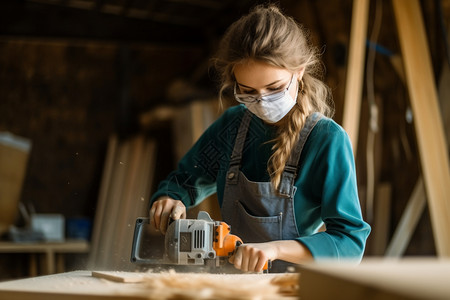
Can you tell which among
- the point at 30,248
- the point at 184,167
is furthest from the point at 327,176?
the point at 30,248

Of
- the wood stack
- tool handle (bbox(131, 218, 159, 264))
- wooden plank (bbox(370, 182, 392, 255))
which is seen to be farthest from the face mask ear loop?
the wood stack

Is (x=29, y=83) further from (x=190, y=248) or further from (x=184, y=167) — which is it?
(x=190, y=248)

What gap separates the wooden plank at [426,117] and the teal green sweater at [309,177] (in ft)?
4.08

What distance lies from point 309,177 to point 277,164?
0.12m

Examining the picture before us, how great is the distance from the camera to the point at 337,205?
1.88m

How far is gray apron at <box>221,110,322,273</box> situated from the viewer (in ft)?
6.75

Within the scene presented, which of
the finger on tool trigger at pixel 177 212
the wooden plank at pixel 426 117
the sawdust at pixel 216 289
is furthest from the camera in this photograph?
the wooden plank at pixel 426 117

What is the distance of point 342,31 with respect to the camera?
4.81 meters

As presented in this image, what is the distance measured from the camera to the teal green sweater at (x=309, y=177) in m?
1.87

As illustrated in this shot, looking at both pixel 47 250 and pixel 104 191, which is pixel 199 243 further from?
pixel 104 191

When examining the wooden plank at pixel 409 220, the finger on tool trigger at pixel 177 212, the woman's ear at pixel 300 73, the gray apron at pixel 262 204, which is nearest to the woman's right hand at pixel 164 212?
the finger on tool trigger at pixel 177 212

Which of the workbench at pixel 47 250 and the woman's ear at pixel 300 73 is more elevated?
the woman's ear at pixel 300 73

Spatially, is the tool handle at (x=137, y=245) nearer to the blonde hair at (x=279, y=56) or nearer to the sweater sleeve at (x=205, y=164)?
the sweater sleeve at (x=205, y=164)

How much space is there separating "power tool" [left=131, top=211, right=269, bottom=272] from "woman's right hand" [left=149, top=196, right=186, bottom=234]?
84 millimetres
